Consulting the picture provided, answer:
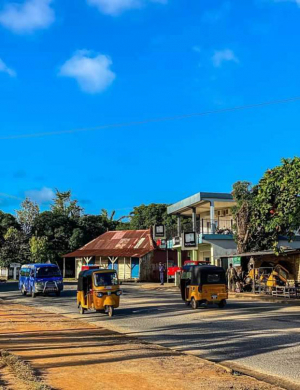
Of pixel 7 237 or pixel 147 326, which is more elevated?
pixel 7 237

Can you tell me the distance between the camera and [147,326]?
53.6ft

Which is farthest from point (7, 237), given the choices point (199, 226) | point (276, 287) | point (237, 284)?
point (276, 287)

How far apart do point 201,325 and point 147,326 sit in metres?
1.82

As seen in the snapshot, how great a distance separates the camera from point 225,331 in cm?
1465

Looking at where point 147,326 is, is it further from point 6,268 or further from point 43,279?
point 6,268

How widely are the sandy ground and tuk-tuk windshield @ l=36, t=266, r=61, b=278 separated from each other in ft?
55.0

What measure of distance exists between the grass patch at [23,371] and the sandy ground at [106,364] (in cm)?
13

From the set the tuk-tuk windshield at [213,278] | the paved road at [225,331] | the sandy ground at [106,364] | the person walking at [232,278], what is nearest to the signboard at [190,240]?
the person walking at [232,278]

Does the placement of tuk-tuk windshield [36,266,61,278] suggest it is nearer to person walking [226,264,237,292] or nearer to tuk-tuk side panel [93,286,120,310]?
person walking [226,264,237,292]

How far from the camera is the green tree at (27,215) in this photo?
70.1 m

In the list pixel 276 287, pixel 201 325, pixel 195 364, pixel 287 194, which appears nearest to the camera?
pixel 195 364

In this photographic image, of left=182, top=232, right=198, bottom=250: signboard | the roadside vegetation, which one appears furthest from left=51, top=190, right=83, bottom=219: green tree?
A: left=182, top=232, right=198, bottom=250: signboard

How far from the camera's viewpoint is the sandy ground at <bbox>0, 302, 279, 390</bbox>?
7.89 meters

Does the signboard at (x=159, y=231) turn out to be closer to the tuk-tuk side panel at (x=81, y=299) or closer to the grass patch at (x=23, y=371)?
the tuk-tuk side panel at (x=81, y=299)
